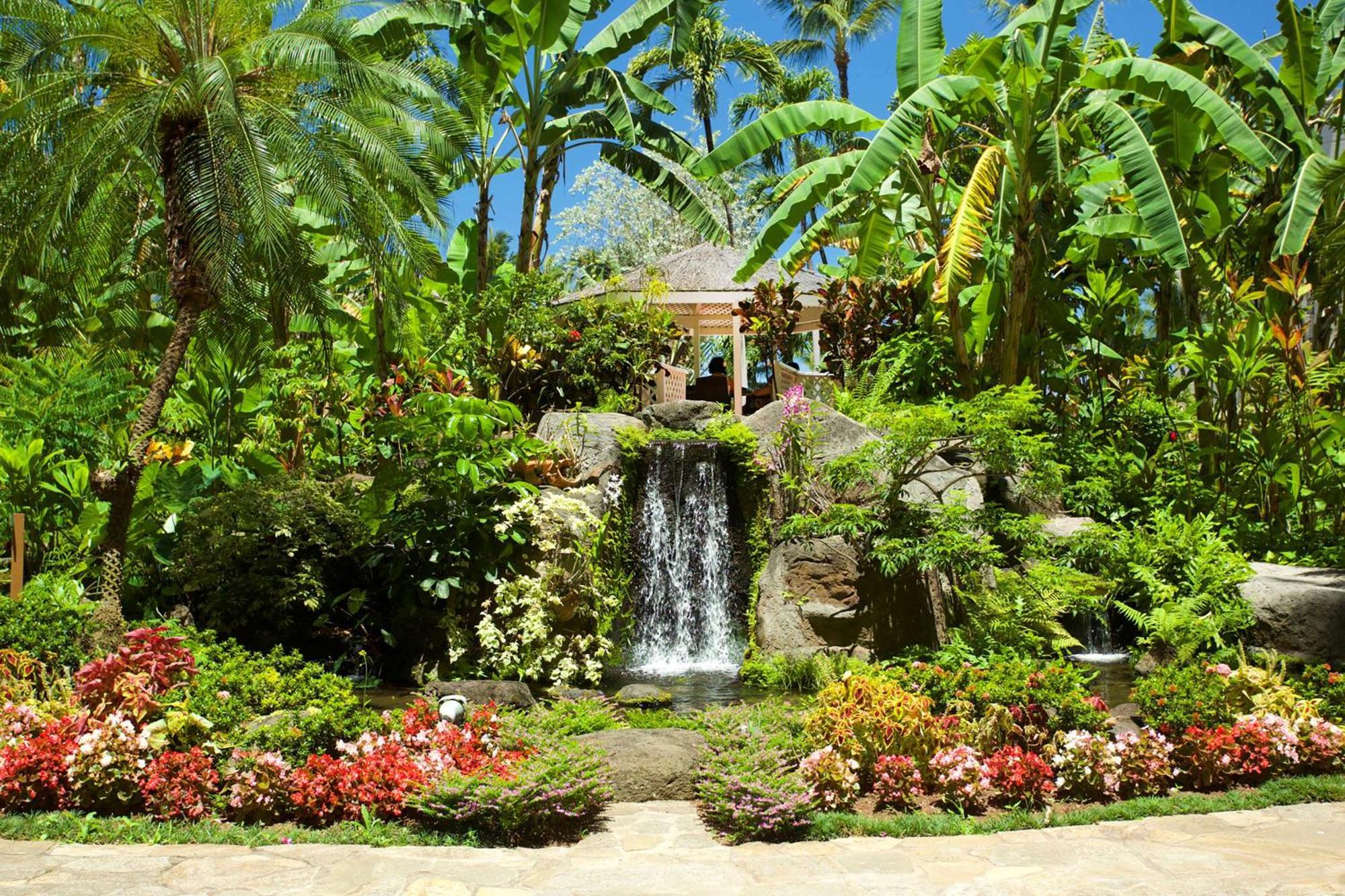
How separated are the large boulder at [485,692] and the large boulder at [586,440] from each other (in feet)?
11.2

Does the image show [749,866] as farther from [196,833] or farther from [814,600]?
[814,600]

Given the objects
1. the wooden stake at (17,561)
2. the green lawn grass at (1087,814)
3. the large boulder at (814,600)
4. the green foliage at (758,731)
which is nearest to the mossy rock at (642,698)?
the large boulder at (814,600)

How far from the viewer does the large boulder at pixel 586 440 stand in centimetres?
1117

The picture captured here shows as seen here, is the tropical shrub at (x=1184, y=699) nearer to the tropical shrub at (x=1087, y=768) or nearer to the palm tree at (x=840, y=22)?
the tropical shrub at (x=1087, y=768)

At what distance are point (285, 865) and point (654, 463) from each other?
741cm

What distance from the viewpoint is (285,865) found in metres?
4.73

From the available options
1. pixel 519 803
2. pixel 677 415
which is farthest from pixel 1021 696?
pixel 677 415

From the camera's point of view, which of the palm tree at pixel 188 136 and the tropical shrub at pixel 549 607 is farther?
the tropical shrub at pixel 549 607

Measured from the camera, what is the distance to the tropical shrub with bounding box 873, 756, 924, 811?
18.2 feet

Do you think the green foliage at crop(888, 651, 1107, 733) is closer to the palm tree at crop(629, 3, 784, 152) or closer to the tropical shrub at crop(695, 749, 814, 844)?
Result: the tropical shrub at crop(695, 749, 814, 844)

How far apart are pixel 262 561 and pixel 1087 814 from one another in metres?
6.72

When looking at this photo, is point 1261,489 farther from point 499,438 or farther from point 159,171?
point 159,171

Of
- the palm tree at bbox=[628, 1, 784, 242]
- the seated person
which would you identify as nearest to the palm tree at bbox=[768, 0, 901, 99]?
the palm tree at bbox=[628, 1, 784, 242]

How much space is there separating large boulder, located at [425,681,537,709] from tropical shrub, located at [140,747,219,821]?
2122 mm
